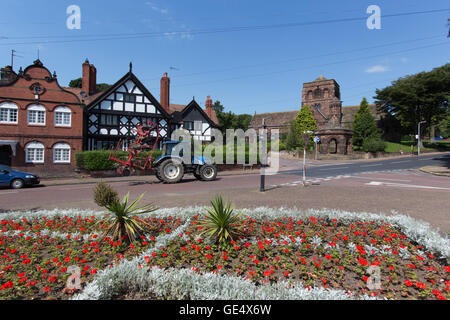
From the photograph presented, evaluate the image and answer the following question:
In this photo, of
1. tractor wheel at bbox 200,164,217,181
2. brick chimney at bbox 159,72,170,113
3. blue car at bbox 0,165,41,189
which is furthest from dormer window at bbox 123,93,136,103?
tractor wheel at bbox 200,164,217,181

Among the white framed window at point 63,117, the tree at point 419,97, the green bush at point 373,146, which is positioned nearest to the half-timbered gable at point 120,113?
the white framed window at point 63,117

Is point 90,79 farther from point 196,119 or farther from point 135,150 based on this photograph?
point 135,150

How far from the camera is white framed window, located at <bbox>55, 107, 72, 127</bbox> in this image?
23.2 m

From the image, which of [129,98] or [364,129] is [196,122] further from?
[364,129]

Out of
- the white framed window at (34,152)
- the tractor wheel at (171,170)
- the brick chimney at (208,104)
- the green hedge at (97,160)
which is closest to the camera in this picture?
the tractor wheel at (171,170)

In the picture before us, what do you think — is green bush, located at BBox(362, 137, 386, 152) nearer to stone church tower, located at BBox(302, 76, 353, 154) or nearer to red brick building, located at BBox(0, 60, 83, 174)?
stone church tower, located at BBox(302, 76, 353, 154)

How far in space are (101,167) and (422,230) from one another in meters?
21.2

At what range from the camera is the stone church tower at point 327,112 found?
43.5 meters

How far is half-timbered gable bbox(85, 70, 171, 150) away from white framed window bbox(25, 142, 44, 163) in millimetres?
3788

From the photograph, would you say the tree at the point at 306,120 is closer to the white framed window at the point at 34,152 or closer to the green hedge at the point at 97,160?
the green hedge at the point at 97,160

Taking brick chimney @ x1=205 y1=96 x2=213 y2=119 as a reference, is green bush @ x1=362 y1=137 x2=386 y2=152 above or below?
below

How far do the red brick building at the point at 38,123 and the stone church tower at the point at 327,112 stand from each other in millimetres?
38529
